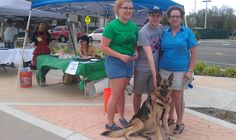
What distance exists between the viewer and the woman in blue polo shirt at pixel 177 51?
17.0 ft

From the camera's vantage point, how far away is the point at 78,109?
711 centimetres

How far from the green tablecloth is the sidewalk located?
53cm

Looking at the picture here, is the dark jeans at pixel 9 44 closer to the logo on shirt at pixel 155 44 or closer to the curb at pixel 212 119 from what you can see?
the curb at pixel 212 119

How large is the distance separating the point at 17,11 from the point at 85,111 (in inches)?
328

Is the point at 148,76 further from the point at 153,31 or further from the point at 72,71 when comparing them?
the point at 72,71

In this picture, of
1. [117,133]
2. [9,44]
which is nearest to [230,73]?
[117,133]

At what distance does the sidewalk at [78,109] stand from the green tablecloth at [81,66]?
1.72 feet

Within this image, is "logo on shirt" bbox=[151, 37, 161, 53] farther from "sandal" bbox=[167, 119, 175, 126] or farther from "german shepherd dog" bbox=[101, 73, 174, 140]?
"sandal" bbox=[167, 119, 175, 126]

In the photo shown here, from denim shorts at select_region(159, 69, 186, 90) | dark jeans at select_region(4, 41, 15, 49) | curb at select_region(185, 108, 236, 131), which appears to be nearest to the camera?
denim shorts at select_region(159, 69, 186, 90)

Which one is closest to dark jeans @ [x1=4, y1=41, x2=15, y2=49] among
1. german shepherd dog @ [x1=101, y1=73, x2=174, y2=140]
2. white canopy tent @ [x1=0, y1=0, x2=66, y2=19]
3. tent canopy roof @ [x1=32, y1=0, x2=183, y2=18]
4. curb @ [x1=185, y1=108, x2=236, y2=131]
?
white canopy tent @ [x1=0, y1=0, x2=66, y2=19]

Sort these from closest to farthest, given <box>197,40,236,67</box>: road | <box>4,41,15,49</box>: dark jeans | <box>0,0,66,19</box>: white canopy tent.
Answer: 1. <box>0,0,66,19</box>: white canopy tent
2. <box>4,41,15,49</box>: dark jeans
3. <box>197,40,236,67</box>: road

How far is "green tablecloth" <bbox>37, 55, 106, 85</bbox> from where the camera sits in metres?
8.01

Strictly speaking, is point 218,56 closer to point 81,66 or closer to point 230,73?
point 230,73

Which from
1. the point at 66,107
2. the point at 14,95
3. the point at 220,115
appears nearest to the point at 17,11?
the point at 14,95
